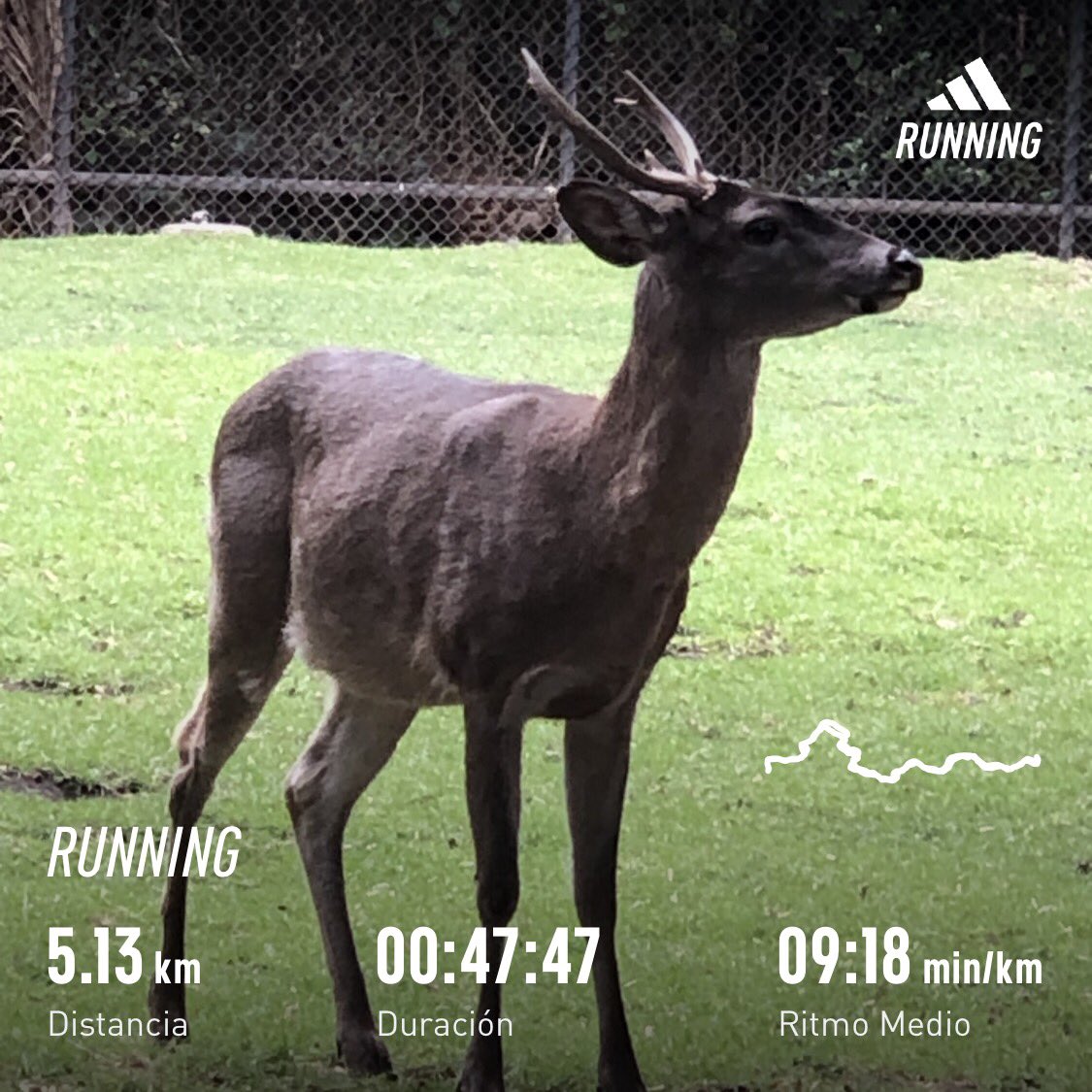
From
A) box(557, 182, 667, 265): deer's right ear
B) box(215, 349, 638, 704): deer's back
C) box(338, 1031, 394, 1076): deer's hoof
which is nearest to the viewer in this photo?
box(557, 182, 667, 265): deer's right ear

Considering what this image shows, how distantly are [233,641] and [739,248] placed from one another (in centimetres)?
152

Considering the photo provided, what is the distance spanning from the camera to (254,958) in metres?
6.50

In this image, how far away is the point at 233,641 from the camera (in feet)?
19.3

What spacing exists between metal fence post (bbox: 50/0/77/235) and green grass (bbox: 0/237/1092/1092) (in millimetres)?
463

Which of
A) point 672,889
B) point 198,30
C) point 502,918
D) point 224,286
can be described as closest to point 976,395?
point 224,286

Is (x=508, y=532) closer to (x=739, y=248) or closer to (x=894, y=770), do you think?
(x=739, y=248)

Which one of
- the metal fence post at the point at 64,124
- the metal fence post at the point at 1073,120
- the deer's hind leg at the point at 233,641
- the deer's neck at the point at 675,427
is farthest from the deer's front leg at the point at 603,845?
the metal fence post at the point at 1073,120

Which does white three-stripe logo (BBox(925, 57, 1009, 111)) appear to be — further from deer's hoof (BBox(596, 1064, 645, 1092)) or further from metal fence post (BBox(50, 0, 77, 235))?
deer's hoof (BBox(596, 1064, 645, 1092))

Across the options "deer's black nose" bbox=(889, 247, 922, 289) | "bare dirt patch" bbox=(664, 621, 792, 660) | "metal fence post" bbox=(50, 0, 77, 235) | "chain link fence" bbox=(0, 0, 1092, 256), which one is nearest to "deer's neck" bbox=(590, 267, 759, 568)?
"deer's black nose" bbox=(889, 247, 922, 289)

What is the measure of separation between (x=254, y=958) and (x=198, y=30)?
910 centimetres

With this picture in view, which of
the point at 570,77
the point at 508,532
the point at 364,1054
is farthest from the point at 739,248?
the point at 570,77

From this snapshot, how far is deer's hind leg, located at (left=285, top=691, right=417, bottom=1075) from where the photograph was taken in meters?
5.88

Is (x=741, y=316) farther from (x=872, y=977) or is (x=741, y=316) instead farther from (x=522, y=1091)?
(x=872, y=977)

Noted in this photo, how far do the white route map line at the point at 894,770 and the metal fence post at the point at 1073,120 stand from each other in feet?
20.4
